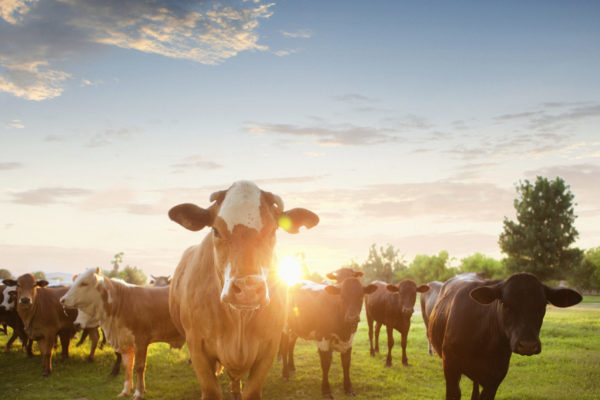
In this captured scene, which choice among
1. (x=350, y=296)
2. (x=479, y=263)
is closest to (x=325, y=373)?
(x=350, y=296)

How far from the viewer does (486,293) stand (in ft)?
17.6

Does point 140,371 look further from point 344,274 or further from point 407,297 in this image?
point 407,297

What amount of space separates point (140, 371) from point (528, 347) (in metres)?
8.16

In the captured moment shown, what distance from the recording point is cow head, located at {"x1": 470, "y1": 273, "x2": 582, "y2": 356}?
16.3 ft

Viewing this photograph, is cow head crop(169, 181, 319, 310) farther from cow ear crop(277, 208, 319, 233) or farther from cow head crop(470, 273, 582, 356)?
cow head crop(470, 273, 582, 356)

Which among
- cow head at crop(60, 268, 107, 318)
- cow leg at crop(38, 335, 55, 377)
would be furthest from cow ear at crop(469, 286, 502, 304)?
cow leg at crop(38, 335, 55, 377)

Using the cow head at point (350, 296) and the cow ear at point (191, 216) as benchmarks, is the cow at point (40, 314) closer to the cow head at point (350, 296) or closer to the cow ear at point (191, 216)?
the cow head at point (350, 296)

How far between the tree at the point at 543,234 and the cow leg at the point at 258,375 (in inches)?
1837

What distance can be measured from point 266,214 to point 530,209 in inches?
1964

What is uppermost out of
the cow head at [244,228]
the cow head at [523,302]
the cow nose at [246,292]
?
the cow head at [244,228]

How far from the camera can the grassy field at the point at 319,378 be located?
32.8 ft

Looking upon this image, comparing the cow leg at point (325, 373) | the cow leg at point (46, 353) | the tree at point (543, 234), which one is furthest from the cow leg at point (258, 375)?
the tree at point (543, 234)

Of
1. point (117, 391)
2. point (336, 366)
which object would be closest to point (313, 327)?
point (336, 366)

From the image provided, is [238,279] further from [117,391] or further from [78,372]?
[78,372]
